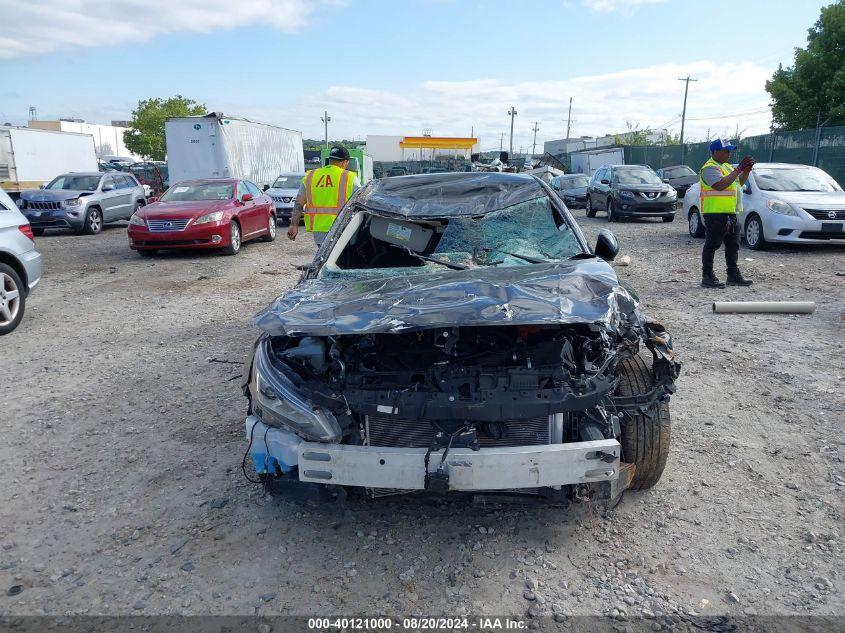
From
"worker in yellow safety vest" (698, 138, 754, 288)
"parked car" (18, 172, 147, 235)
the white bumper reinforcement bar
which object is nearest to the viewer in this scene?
the white bumper reinforcement bar

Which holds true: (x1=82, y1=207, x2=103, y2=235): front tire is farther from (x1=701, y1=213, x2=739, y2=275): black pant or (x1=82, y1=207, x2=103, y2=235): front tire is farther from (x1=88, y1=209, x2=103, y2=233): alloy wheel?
(x1=701, y1=213, x2=739, y2=275): black pant

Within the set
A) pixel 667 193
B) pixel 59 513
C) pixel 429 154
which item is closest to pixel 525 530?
pixel 59 513

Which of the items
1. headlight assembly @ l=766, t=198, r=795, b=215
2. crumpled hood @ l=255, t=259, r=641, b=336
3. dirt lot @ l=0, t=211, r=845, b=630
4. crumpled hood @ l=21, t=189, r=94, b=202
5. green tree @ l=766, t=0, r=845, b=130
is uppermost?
green tree @ l=766, t=0, r=845, b=130

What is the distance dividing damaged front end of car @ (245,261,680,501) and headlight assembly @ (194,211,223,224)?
30.6ft

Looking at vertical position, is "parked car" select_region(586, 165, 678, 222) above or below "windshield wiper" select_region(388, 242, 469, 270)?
below

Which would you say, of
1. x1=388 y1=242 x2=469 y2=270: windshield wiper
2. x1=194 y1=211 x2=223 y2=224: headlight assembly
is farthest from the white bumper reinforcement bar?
x1=194 y1=211 x2=223 y2=224: headlight assembly

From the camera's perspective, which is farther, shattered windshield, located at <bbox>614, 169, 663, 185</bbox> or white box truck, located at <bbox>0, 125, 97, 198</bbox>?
white box truck, located at <bbox>0, 125, 97, 198</bbox>

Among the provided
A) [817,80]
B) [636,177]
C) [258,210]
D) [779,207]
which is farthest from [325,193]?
[817,80]

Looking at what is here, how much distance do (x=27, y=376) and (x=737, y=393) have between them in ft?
19.6

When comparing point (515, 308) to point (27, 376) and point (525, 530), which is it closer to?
point (525, 530)

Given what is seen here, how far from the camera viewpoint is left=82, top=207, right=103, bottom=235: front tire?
16641 mm

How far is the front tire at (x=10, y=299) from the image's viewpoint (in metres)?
6.78

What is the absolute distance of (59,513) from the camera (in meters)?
3.30

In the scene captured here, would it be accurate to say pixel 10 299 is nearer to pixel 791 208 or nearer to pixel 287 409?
pixel 287 409
